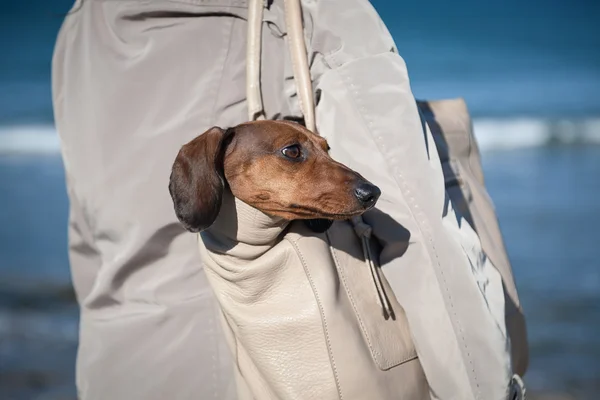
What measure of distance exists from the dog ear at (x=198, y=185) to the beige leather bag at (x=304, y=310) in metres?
0.13

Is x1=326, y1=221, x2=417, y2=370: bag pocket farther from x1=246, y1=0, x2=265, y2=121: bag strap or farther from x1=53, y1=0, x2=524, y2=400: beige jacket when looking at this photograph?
x1=246, y1=0, x2=265, y2=121: bag strap

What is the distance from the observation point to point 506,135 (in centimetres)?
1153

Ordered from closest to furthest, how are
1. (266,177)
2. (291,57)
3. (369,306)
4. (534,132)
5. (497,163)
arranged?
1. (266,177)
2. (369,306)
3. (291,57)
4. (497,163)
5. (534,132)

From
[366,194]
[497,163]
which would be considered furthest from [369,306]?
[497,163]

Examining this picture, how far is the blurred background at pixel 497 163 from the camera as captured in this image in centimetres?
434

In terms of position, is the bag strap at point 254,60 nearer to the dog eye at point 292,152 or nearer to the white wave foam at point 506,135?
the dog eye at point 292,152

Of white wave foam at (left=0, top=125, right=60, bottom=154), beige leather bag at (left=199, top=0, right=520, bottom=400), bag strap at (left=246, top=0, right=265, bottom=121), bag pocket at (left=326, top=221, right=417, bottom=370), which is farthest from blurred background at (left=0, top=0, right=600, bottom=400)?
bag pocket at (left=326, top=221, right=417, bottom=370)

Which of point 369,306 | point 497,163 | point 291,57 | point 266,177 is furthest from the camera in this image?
point 497,163

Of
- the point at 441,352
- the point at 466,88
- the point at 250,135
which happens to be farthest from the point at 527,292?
the point at 466,88

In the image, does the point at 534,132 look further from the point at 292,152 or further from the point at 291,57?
the point at 292,152

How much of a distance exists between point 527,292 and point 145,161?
3.43 metres

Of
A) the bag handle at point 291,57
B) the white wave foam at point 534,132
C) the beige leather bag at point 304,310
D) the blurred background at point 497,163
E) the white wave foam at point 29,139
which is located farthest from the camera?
the white wave foam at point 534,132

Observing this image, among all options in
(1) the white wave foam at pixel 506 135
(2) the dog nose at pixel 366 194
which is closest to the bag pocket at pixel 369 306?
(2) the dog nose at pixel 366 194

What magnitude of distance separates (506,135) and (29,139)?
7.40m
